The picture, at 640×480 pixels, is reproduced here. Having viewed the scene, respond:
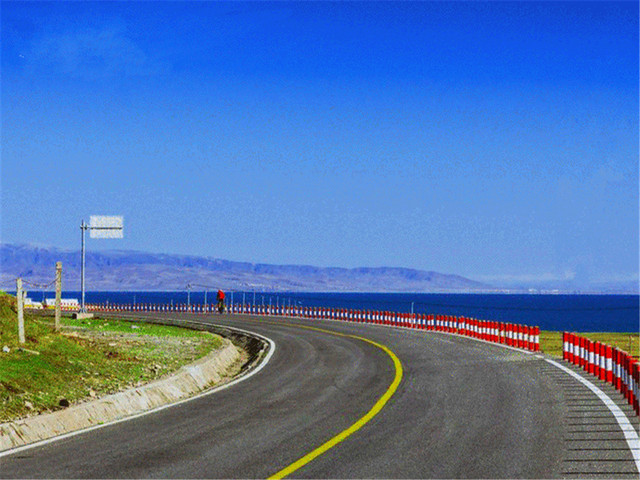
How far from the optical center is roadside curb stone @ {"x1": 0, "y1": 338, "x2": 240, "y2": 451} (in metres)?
13.4

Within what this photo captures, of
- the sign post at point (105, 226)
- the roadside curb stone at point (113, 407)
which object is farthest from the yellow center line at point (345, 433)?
the sign post at point (105, 226)

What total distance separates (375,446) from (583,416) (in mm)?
4333

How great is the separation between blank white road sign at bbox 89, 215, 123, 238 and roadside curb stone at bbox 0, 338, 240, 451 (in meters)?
28.3

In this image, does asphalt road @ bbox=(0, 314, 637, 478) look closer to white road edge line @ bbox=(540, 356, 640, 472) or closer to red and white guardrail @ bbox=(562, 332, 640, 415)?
white road edge line @ bbox=(540, 356, 640, 472)

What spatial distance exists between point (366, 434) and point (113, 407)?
5763mm

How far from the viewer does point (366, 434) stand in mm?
13055

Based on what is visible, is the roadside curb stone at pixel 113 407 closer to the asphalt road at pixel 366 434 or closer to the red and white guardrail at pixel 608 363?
the asphalt road at pixel 366 434

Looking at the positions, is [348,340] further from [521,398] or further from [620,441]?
[620,441]

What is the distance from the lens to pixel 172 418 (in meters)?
15.1

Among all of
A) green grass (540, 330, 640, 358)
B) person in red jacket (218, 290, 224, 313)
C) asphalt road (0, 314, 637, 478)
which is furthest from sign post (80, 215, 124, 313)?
asphalt road (0, 314, 637, 478)

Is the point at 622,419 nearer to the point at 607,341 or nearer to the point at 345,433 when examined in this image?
the point at 345,433

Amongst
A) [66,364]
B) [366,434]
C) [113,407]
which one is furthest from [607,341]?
[366,434]

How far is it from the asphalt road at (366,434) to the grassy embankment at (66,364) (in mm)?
2233

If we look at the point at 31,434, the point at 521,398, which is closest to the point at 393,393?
the point at 521,398
